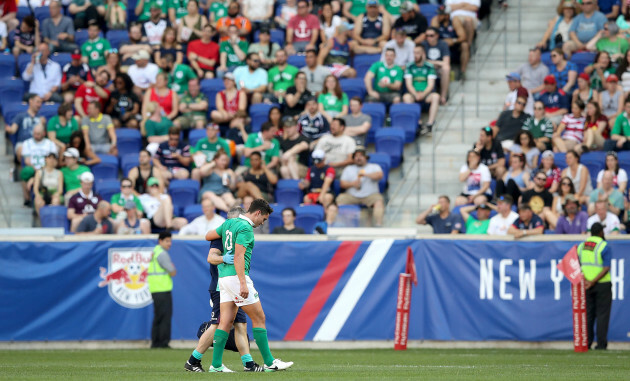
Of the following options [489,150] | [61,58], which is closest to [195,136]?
[61,58]

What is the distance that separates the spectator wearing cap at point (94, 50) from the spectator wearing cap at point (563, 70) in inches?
388

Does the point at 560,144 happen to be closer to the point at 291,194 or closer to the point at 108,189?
the point at 291,194

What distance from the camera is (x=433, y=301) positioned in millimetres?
19047

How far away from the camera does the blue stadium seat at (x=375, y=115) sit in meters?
22.9

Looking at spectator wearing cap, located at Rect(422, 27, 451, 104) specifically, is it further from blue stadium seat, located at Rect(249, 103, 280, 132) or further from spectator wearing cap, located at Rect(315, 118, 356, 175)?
blue stadium seat, located at Rect(249, 103, 280, 132)

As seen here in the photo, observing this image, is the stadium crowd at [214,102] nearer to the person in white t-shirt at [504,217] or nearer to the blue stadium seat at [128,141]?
the blue stadium seat at [128,141]

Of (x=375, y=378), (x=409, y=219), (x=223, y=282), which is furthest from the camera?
(x=409, y=219)

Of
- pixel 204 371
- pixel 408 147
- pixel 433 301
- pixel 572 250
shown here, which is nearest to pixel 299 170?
pixel 408 147

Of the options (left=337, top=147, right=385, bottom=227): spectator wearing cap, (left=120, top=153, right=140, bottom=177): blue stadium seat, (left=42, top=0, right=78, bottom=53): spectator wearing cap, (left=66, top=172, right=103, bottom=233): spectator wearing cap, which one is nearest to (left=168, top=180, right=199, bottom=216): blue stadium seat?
(left=120, top=153, right=140, bottom=177): blue stadium seat

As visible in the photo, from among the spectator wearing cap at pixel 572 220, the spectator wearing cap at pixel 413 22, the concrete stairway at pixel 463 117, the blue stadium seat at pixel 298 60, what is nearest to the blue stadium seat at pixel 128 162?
the blue stadium seat at pixel 298 60

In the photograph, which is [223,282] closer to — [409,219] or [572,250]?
[572,250]

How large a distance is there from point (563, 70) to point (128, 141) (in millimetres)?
9006

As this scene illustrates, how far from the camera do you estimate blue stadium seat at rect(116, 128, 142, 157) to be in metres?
23.7

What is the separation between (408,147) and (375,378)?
39.2 ft
